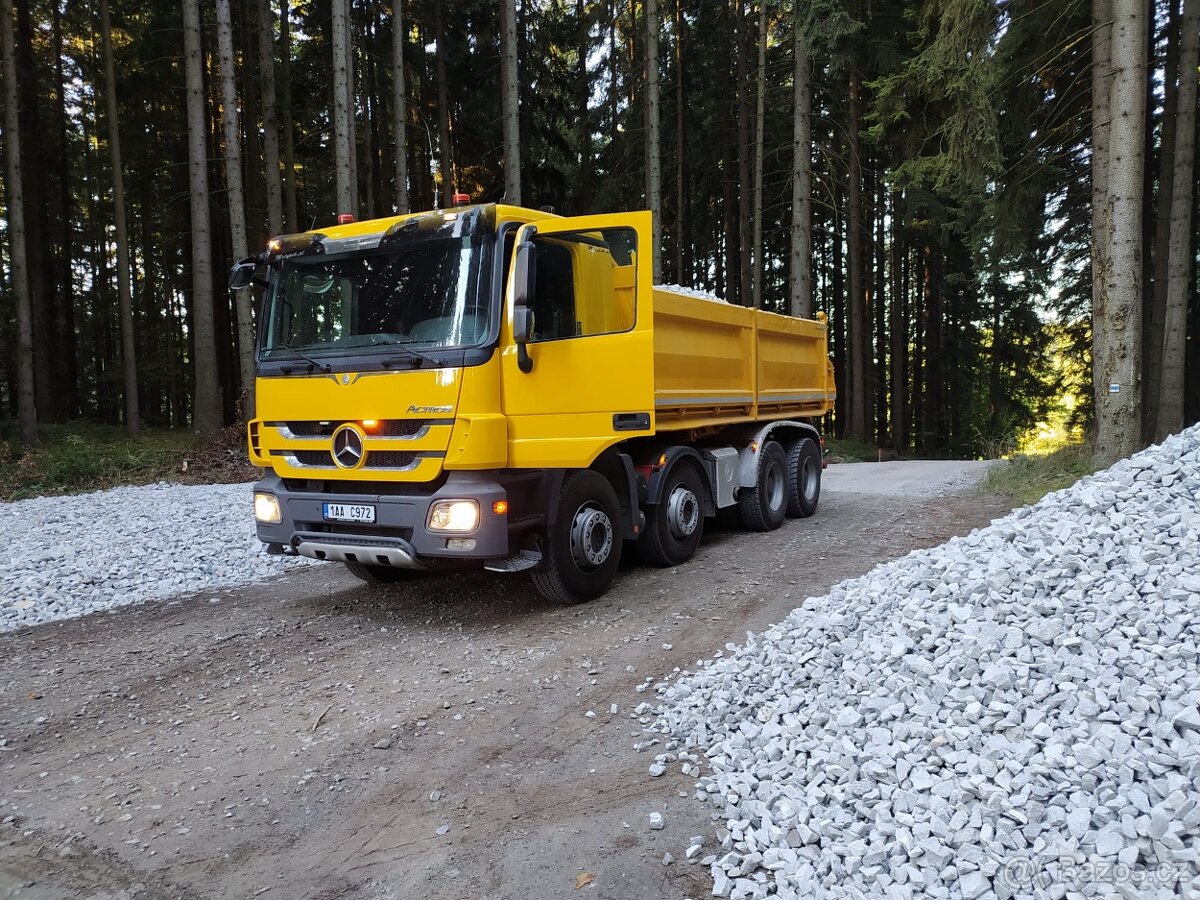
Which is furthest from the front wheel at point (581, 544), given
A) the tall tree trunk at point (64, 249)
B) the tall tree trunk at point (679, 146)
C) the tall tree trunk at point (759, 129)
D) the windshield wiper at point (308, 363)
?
the tall tree trunk at point (64, 249)

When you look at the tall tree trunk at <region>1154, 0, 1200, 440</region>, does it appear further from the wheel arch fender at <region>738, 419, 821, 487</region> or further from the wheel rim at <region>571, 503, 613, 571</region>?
the wheel rim at <region>571, 503, 613, 571</region>

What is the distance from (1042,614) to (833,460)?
15.1 metres

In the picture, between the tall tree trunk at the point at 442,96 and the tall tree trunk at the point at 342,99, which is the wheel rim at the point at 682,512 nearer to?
the tall tree trunk at the point at 342,99

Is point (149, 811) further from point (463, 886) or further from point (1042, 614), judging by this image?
point (1042, 614)

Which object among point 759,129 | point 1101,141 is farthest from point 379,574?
point 759,129

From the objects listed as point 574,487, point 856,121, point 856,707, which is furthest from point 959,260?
point 856,707

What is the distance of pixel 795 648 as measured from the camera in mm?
4277

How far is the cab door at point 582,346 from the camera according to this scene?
560 centimetres

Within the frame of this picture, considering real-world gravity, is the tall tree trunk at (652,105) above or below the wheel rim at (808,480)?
above

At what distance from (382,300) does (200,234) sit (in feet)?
38.0

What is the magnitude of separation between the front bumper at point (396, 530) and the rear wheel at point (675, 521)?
7.01 feet

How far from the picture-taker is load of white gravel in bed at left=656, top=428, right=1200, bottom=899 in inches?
97.2

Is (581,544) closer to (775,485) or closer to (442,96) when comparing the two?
(775,485)

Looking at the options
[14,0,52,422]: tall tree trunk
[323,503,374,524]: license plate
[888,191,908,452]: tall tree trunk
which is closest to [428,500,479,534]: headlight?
[323,503,374,524]: license plate
